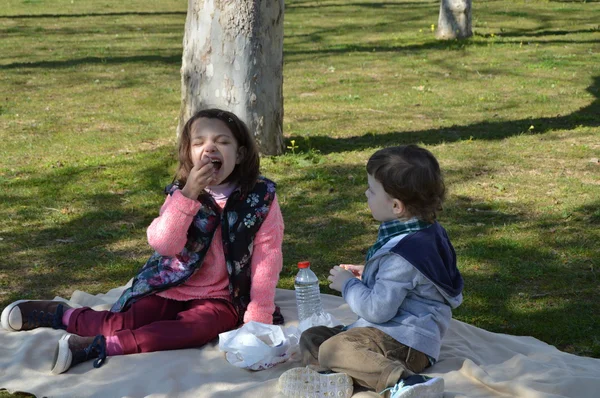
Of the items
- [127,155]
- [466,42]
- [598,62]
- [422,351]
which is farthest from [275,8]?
[466,42]

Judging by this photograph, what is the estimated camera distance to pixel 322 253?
637 cm

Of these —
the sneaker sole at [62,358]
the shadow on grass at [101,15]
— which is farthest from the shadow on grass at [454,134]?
the shadow on grass at [101,15]

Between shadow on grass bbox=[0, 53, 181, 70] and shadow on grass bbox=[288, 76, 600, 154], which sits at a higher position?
shadow on grass bbox=[0, 53, 181, 70]

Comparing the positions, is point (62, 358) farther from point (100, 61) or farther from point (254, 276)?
point (100, 61)

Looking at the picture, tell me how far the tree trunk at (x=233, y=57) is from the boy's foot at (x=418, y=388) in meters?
4.69

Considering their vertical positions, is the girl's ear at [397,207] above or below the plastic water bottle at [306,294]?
above

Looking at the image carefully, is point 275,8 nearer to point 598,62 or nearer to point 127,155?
point 127,155

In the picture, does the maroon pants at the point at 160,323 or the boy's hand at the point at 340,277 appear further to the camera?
the maroon pants at the point at 160,323

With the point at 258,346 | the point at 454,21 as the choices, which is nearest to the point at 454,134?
the point at 258,346

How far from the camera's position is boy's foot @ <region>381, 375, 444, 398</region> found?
3.74 metres

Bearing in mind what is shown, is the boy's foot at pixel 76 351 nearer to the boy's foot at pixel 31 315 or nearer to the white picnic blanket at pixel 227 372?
the white picnic blanket at pixel 227 372

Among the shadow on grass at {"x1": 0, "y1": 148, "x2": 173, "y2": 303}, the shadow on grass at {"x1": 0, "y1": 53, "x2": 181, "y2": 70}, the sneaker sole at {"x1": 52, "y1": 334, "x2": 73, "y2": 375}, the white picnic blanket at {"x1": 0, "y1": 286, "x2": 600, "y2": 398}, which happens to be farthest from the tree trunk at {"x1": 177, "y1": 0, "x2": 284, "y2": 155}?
the shadow on grass at {"x1": 0, "y1": 53, "x2": 181, "y2": 70}

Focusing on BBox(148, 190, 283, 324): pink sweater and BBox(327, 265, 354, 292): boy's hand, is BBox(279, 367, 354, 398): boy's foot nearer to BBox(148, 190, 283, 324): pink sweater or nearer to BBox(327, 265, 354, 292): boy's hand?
BBox(327, 265, 354, 292): boy's hand

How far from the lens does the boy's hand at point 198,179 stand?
4379mm
